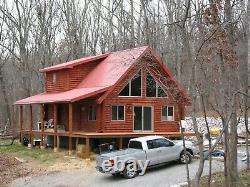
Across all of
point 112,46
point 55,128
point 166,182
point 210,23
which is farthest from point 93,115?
point 112,46

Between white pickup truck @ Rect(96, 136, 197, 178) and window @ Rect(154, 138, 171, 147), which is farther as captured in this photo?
window @ Rect(154, 138, 171, 147)

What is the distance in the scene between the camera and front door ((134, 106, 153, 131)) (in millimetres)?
25844

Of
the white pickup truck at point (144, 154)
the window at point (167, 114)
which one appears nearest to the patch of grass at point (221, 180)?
the white pickup truck at point (144, 154)

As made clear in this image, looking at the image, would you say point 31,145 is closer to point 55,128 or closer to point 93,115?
point 55,128

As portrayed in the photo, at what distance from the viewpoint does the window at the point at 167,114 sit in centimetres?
2681

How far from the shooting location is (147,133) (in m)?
25.5

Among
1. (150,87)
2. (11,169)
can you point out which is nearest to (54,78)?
(150,87)

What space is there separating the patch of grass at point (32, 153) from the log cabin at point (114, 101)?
1.04m

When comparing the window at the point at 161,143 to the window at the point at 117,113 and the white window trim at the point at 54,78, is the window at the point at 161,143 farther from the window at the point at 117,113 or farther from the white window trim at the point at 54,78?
the white window trim at the point at 54,78

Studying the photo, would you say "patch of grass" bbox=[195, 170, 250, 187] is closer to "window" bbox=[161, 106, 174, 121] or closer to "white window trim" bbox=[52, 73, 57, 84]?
"window" bbox=[161, 106, 174, 121]

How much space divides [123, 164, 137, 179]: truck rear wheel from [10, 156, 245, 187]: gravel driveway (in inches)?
9.1

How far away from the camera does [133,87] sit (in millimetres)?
25812

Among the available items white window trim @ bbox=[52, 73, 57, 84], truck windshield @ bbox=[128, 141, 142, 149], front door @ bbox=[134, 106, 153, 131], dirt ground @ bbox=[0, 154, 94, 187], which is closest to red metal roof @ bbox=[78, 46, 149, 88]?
front door @ bbox=[134, 106, 153, 131]

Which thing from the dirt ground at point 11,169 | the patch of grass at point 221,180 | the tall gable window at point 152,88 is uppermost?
the tall gable window at point 152,88
